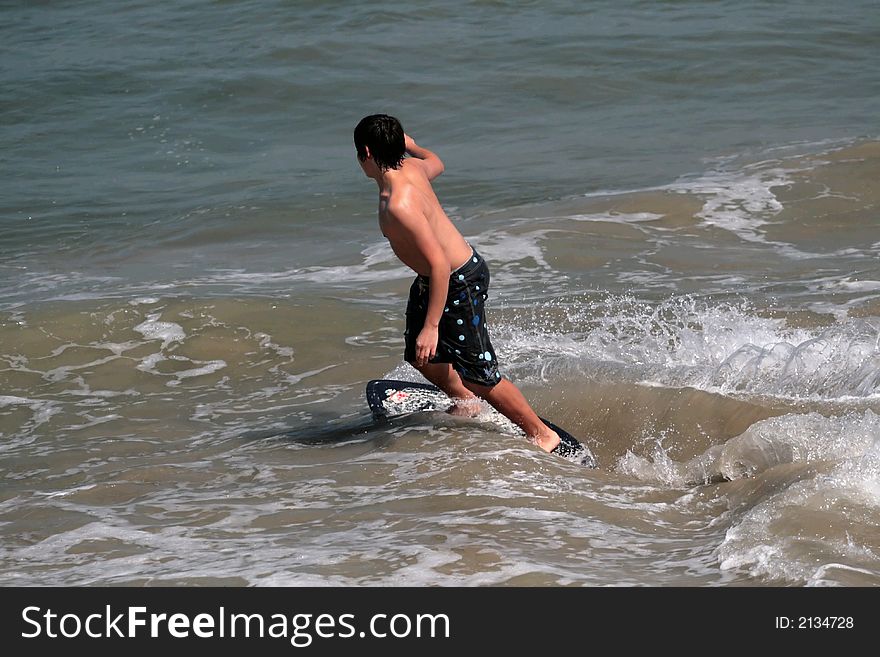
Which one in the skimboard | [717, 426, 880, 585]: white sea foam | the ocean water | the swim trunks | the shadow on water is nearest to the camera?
[717, 426, 880, 585]: white sea foam

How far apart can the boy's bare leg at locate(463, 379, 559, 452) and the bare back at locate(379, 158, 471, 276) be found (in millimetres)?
619

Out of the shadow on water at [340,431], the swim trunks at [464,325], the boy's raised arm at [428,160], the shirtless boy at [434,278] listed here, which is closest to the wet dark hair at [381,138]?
the shirtless boy at [434,278]

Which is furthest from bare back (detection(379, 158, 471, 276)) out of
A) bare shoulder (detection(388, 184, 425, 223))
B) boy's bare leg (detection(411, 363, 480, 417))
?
boy's bare leg (detection(411, 363, 480, 417))

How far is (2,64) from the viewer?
18.8 m

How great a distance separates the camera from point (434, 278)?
531 cm

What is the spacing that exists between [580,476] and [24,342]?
190 inches

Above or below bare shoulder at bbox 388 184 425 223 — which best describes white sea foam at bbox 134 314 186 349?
below

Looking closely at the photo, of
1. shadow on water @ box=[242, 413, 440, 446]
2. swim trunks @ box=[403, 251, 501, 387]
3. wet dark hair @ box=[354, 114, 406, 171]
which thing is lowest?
shadow on water @ box=[242, 413, 440, 446]

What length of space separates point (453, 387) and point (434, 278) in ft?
3.12

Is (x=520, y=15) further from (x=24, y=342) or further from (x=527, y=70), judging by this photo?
(x=24, y=342)

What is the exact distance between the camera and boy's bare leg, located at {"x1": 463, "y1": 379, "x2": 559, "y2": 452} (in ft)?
18.7

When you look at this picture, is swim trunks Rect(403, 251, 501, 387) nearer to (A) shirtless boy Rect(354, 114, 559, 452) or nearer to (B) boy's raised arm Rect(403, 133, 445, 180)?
(A) shirtless boy Rect(354, 114, 559, 452)

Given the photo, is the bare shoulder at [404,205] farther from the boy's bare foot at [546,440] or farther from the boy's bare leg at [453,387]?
the boy's bare foot at [546,440]
